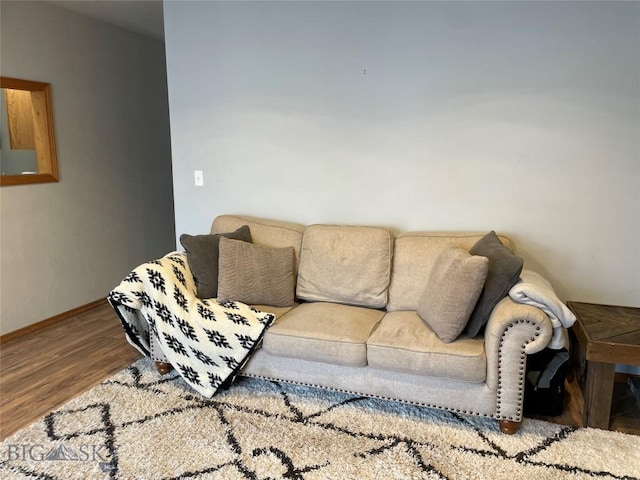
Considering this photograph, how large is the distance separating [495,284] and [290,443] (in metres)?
1.21

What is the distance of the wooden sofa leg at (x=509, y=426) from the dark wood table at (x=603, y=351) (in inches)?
15.0

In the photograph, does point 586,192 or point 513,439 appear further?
point 586,192

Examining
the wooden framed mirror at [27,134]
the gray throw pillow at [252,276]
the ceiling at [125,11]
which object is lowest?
the gray throw pillow at [252,276]

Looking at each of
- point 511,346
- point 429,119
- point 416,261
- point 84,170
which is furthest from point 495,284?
point 84,170

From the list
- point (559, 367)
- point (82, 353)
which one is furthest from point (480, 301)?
point (82, 353)

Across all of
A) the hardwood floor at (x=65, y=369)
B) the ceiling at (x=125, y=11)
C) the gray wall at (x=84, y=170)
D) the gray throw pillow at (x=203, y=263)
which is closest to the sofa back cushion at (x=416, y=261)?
the hardwood floor at (x=65, y=369)

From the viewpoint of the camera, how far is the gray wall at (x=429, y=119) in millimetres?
2688

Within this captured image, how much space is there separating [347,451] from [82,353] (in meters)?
2.09

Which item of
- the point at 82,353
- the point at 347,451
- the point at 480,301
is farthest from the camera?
the point at 82,353

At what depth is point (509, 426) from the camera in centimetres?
224

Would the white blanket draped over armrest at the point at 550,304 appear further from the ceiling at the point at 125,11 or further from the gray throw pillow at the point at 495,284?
the ceiling at the point at 125,11

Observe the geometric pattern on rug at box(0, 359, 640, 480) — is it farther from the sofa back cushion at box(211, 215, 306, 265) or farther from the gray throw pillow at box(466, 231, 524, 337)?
the sofa back cushion at box(211, 215, 306, 265)

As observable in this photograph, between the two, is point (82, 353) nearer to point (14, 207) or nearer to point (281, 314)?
point (14, 207)

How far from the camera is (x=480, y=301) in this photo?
233 cm
